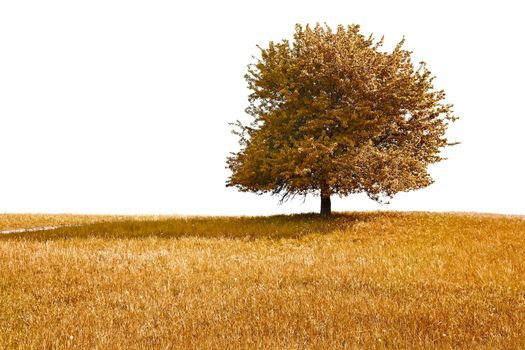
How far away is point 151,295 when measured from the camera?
11289 millimetres

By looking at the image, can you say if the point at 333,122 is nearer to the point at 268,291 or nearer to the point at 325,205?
the point at 325,205

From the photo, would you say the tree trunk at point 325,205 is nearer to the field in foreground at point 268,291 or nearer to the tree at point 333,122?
the tree at point 333,122

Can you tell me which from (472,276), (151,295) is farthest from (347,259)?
(151,295)

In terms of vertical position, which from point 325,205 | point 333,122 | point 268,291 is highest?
point 333,122

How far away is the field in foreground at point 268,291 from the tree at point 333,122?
11.1 feet

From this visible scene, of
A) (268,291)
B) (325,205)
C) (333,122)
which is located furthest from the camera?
(325,205)

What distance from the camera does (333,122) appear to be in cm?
2519

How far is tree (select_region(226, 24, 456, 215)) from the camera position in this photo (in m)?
24.7

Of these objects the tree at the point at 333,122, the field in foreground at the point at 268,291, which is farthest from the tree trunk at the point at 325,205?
the field in foreground at the point at 268,291

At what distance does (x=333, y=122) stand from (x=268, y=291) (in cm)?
1518

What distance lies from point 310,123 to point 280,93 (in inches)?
122

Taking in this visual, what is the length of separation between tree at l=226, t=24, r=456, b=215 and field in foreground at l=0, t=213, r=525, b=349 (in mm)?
3391

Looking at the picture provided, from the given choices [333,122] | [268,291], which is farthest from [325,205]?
[268,291]

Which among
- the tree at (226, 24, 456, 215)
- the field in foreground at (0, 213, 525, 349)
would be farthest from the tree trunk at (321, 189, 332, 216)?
the field in foreground at (0, 213, 525, 349)
